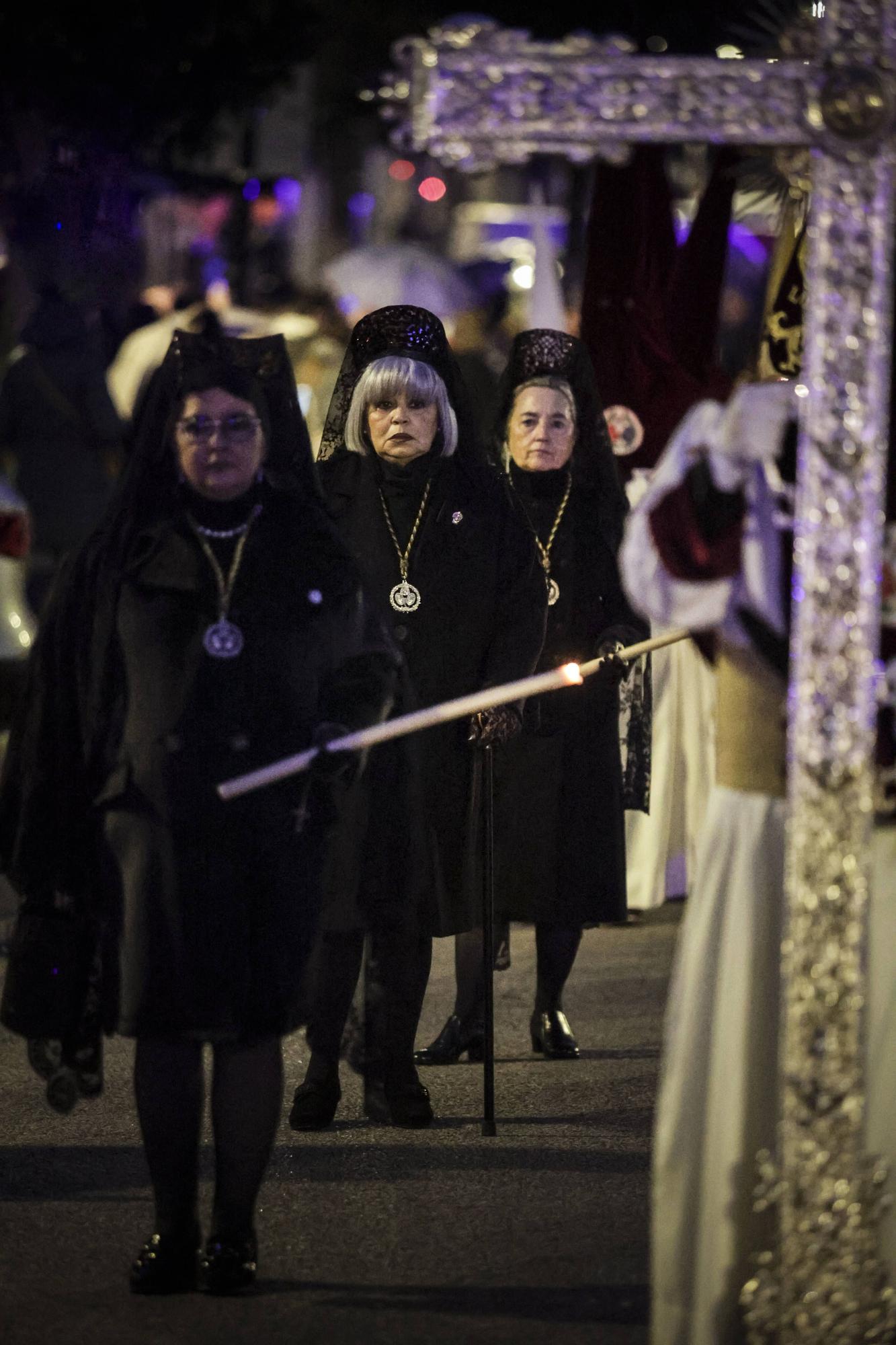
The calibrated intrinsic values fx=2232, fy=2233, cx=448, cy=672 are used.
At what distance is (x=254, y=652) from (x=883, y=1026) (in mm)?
1639

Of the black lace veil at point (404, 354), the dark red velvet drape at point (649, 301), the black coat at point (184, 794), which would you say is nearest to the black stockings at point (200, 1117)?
the black coat at point (184, 794)

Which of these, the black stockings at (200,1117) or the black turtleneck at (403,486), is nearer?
the black stockings at (200,1117)

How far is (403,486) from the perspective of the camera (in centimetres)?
676

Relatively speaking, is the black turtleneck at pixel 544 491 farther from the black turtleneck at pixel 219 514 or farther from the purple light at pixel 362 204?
the purple light at pixel 362 204

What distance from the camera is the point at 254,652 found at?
5.13 m

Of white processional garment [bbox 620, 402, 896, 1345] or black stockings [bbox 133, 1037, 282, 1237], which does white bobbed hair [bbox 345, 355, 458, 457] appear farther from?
black stockings [bbox 133, 1037, 282, 1237]

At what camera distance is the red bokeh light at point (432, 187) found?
132 feet

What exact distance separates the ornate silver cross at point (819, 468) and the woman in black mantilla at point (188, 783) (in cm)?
119

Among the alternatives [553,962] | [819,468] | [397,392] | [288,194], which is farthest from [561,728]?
[288,194]

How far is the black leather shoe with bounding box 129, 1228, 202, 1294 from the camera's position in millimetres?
5230

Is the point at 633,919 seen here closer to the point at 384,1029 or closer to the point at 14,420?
the point at 384,1029

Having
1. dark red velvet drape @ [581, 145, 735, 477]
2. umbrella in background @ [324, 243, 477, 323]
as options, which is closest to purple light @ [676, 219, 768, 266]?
dark red velvet drape @ [581, 145, 735, 477]

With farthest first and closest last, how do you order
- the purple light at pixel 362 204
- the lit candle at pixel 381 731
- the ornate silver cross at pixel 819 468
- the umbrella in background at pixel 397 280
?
the purple light at pixel 362 204 → the umbrella in background at pixel 397 280 → the lit candle at pixel 381 731 → the ornate silver cross at pixel 819 468

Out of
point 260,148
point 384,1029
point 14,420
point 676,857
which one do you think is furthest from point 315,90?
point 384,1029
